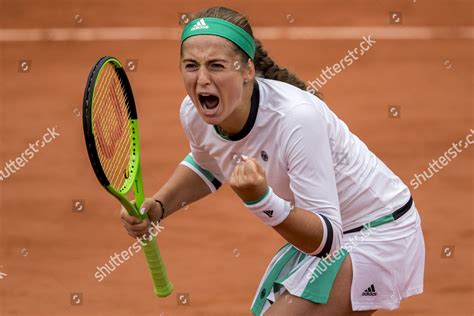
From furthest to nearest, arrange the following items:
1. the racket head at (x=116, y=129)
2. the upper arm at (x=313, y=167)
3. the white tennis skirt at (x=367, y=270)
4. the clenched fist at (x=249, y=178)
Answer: the racket head at (x=116, y=129), the white tennis skirt at (x=367, y=270), the upper arm at (x=313, y=167), the clenched fist at (x=249, y=178)

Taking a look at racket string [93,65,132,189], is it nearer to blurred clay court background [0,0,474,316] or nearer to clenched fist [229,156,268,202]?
clenched fist [229,156,268,202]

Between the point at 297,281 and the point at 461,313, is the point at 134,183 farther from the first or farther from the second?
the point at 461,313

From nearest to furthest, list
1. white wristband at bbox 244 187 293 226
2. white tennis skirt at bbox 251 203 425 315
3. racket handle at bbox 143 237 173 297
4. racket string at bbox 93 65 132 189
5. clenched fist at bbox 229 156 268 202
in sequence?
clenched fist at bbox 229 156 268 202 → white wristband at bbox 244 187 293 226 → white tennis skirt at bbox 251 203 425 315 → racket string at bbox 93 65 132 189 → racket handle at bbox 143 237 173 297

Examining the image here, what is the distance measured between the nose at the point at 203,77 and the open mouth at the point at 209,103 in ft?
0.18

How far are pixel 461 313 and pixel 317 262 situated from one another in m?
2.94

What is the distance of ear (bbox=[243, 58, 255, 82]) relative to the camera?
158 inches

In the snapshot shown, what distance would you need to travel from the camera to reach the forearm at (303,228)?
12.2 feet

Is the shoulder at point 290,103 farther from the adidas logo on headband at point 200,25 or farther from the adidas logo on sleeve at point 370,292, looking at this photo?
the adidas logo on sleeve at point 370,292

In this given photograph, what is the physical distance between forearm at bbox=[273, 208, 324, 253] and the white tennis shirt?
96 millimetres

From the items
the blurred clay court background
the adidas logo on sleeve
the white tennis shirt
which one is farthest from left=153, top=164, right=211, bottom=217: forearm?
the blurred clay court background

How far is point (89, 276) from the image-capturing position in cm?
726

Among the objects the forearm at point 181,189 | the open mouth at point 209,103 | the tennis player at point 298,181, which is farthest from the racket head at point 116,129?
the open mouth at point 209,103

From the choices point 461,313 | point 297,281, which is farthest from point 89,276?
point 297,281

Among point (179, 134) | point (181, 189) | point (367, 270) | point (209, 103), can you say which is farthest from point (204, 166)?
point (179, 134)
